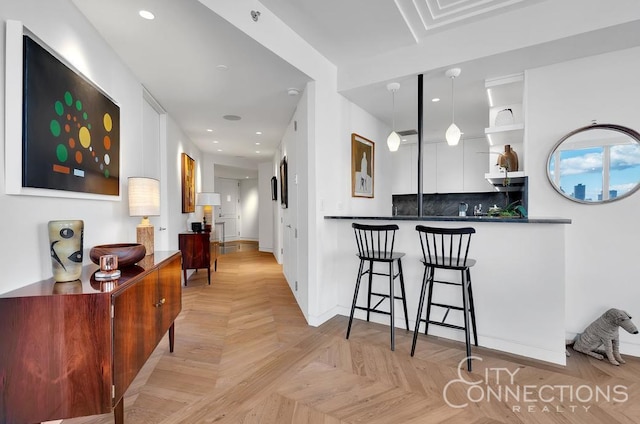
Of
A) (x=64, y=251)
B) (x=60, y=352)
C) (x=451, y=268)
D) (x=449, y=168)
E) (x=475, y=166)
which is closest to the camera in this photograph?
(x=60, y=352)

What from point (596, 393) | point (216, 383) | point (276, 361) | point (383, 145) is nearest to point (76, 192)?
point (216, 383)

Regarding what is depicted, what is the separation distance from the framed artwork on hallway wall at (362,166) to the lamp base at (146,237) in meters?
2.14

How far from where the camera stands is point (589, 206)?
2.42m

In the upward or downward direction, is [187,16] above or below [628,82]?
above

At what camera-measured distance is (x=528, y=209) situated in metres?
2.62

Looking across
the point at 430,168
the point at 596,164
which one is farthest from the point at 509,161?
the point at 430,168

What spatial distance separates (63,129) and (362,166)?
2.87 m

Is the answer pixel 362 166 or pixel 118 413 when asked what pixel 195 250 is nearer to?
Result: pixel 362 166

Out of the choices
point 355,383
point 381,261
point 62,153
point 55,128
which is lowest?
point 355,383

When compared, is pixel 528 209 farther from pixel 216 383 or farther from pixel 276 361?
pixel 216 383

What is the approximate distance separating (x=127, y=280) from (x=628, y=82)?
3.70 metres

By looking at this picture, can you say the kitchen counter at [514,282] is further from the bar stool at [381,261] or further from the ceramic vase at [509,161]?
the ceramic vase at [509,161]

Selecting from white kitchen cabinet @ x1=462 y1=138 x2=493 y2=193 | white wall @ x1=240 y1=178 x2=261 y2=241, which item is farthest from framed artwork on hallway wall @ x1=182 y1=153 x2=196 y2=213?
white kitchen cabinet @ x1=462 y1=138 x2=493 y2=193

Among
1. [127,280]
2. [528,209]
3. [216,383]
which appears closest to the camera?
[127,280]
